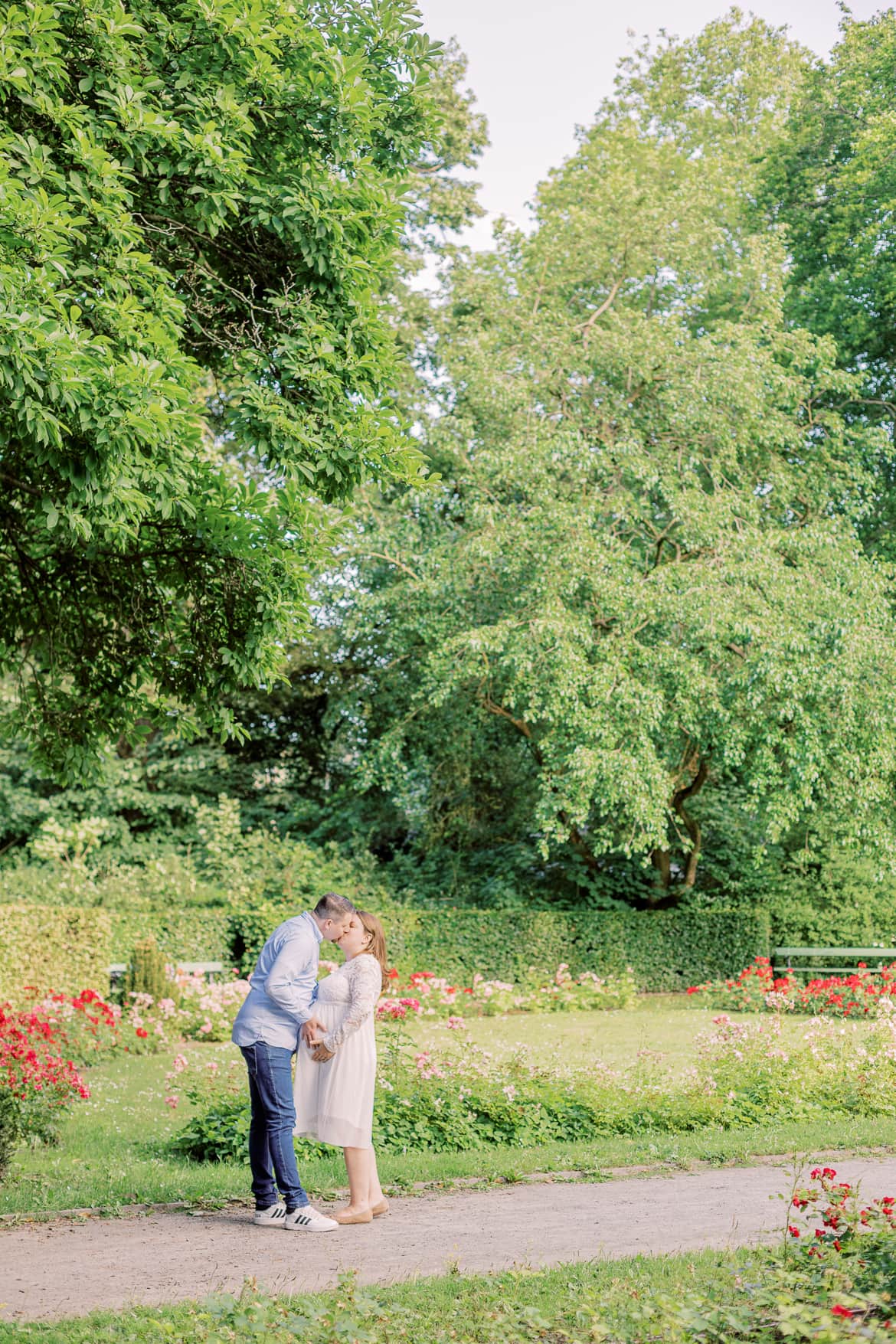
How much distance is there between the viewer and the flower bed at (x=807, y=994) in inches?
496

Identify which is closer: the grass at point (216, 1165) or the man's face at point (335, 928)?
the man's face at point (335, 928)

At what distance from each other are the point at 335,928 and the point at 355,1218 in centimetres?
147

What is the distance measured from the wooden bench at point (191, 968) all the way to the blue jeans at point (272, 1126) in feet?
30.9

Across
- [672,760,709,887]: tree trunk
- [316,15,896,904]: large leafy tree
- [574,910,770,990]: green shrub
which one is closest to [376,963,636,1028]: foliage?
[574,910,770,990]: green shrub

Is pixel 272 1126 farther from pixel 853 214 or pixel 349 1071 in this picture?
pixel 853 214

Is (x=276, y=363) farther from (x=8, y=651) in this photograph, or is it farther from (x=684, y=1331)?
(x=684, y=1331)

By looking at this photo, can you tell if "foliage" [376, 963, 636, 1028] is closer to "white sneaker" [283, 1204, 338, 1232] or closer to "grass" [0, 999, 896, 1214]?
"grass" [0, 999, 896, 1214]

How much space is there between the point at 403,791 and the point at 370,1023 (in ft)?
46.3

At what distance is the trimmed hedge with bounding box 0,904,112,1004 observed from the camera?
13586mm

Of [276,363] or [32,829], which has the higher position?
[276,363]

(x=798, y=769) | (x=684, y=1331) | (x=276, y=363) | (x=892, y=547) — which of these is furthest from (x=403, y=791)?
(x=684, y=1331)

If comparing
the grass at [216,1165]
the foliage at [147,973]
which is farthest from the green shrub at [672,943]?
the grass at [216,1165]

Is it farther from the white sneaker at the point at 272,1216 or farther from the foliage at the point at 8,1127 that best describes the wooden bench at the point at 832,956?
the white sneaker at the point at 272,1216

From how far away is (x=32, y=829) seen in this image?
891 inches
